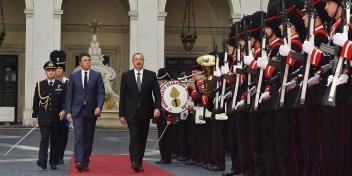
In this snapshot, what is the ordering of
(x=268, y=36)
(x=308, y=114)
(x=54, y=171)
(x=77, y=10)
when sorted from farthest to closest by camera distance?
(x=77, y=10) < (x=54, y=171) < (x=268, y=36) < (x=308, y=114)

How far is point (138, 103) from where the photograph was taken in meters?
12.5

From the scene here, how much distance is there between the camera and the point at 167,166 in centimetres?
1352

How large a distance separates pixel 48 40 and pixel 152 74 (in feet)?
61.7

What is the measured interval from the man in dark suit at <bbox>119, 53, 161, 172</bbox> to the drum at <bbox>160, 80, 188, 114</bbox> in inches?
51.2

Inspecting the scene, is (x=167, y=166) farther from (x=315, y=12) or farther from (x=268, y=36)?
(x=315, y=12)

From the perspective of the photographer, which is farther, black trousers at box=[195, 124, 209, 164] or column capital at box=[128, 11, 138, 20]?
column capital at box=[128, 11, 138, 20]

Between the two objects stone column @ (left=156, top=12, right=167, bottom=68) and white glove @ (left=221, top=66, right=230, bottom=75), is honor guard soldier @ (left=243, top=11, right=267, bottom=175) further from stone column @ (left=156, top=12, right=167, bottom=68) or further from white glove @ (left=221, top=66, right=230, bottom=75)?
stone column @ (left=156, top=12, right=167, bottom=68)

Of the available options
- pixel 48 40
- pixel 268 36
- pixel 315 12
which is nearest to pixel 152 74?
pixel 268 36

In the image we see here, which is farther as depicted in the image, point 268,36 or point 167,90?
point 167,90

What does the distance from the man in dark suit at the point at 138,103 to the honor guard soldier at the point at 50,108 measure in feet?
3.53

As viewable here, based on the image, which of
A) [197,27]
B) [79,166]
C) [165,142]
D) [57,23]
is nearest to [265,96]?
[79,166]

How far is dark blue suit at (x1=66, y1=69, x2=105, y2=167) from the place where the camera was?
1237cm

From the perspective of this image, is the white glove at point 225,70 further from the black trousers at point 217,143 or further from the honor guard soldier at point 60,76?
the honor guard soldier at point 60,76

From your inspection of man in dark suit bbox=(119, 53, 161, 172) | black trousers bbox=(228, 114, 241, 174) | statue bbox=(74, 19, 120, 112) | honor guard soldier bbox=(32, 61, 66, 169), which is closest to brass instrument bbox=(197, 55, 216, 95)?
man in dark suit bbox=(119, 53, 161, 172)
